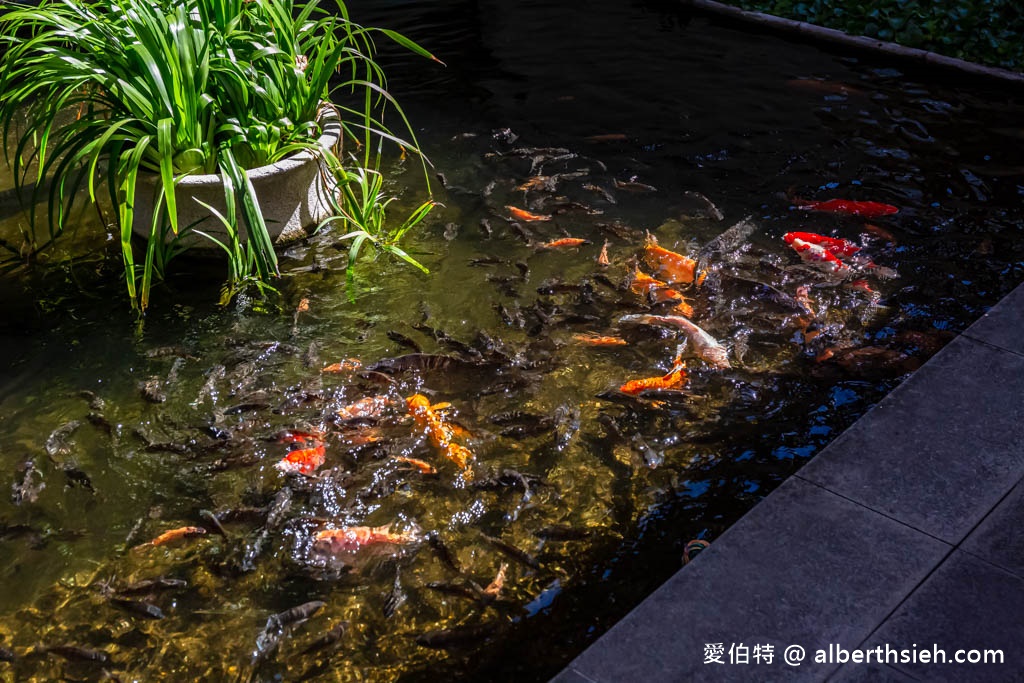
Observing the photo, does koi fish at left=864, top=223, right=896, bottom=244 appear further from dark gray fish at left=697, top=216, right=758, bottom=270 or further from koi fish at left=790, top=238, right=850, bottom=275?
dark gray fish at left=697, top=216, right=758, bottom=270

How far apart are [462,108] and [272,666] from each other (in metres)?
5.07

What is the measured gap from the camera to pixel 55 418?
13.3 feet

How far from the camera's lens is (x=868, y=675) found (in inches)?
96.0

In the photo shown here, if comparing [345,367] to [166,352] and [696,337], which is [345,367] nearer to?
[166,352]

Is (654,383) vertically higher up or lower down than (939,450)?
lower down

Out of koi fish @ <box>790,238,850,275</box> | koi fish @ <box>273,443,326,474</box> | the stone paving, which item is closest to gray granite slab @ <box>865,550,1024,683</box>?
the stone paving

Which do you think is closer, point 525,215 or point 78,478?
point 78,478

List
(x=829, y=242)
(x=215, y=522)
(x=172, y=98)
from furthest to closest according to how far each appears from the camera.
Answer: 1. (x=829, y=242)
2. (x=172, y=98)
3. (x=215, y=522)

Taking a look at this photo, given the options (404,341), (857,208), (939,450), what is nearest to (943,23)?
(857,208)

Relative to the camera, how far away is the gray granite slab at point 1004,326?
375cm

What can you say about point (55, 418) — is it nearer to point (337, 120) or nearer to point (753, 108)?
point (337, 120)

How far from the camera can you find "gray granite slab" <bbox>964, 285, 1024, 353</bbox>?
3755 millimetres

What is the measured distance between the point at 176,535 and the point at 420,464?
3.11ft

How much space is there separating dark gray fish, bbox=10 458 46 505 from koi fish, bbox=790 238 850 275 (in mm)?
3826
